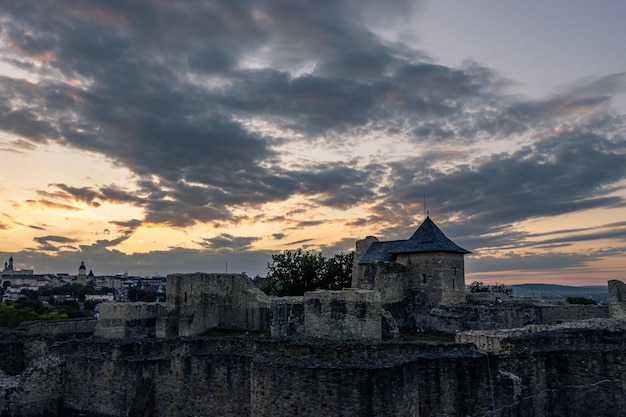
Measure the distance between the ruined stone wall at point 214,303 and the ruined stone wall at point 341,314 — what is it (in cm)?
601

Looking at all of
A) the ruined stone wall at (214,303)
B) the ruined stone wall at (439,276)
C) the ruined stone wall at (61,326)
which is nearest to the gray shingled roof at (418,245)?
the ruined stone wall at (439,276)

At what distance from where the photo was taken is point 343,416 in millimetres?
10453

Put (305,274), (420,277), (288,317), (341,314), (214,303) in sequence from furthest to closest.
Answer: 1. (305,274)
2. (420,277)
3. (214,303)
4. (288,317)
5. (341,314)

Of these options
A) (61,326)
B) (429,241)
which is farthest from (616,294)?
(61,326)

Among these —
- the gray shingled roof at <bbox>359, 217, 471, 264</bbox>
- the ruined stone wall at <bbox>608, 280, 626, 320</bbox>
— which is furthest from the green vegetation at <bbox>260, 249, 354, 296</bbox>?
the ruined stone wall at <bbox>608, 280, 626, 320</bbox>

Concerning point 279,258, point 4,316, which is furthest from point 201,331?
point 4,316

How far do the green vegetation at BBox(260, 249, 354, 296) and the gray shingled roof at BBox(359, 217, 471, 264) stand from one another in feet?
22.5

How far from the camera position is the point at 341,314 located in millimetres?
19531

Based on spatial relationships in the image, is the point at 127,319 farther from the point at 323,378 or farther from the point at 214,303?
the point at 323,378

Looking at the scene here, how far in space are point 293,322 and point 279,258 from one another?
17415 millimetres

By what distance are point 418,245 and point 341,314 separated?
10754 mm

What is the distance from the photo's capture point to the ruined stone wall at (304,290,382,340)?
1942 cm

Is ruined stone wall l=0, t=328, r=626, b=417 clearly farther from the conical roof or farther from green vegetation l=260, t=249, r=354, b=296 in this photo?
green vegetation l=260, t=249, r=354, b=296

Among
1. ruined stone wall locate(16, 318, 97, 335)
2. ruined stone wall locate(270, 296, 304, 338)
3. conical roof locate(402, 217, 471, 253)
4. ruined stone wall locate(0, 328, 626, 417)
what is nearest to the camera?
ruined stone wall locate(0, 328, 626, 417)
